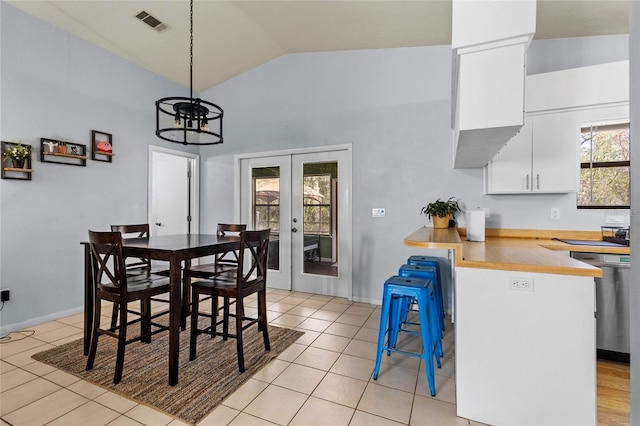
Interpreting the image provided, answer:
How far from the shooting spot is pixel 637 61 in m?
0.48

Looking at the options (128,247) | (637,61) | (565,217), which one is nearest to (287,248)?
(128,247)

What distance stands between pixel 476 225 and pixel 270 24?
315cm

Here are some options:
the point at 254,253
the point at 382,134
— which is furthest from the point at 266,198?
the point at 254,253

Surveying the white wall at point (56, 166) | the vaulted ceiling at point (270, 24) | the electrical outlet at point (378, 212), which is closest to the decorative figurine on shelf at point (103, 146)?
the white wall at point (56, 166)

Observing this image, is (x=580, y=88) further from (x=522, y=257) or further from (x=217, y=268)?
(x=217, y=268)

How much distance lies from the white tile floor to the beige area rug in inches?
2.5

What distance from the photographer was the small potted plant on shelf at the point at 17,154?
9.75ft

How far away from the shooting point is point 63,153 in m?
3.37

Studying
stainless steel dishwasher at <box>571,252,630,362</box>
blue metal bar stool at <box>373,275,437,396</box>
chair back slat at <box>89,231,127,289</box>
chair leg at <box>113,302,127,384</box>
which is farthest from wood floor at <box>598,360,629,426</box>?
chair back slat at <box>89,231,127,289</box>

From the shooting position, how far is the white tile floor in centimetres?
188

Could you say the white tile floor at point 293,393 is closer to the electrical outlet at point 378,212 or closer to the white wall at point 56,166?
the white wall at point 56,166

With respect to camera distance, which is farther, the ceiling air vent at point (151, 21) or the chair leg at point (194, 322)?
the ceiling air vent at point (151, 21)

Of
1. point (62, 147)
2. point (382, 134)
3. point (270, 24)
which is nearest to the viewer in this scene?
point (62, 147)

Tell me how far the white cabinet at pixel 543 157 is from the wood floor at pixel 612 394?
151 cm
